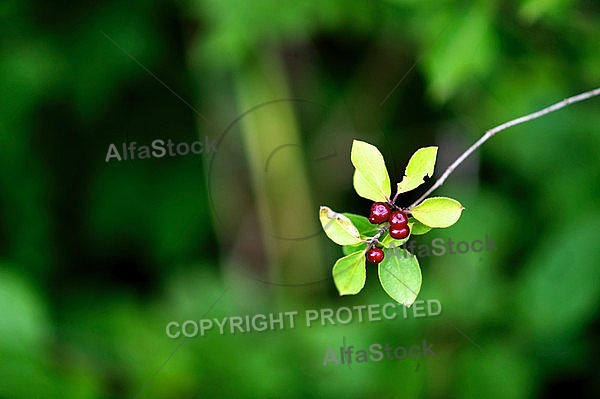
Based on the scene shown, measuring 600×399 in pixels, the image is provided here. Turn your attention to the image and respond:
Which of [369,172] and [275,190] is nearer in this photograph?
[369,172]

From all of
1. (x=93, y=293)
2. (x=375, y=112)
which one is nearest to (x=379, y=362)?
(x=375, y=112)

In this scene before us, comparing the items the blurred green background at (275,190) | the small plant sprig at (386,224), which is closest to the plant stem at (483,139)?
the small plant sprig at (386,224)

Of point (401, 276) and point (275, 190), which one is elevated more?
point (275, 190)

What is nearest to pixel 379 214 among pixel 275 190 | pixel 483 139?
pixel 483 139

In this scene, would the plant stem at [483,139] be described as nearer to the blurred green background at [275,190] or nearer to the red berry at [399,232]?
the red berry at [399,232]

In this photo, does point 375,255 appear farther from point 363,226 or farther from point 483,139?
point 483,139

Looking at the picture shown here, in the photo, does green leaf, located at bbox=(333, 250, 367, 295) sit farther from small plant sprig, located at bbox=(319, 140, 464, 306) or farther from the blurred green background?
the blurred green background

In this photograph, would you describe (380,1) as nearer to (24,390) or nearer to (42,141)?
(42,141)
